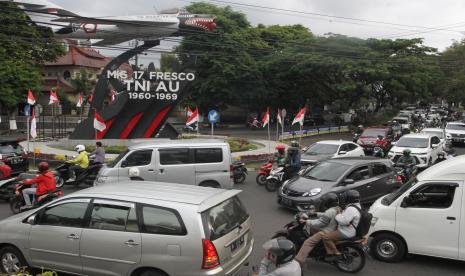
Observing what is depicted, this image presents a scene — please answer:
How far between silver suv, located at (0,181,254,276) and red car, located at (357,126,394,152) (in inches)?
808

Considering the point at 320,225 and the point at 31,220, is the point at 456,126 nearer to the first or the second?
the point at 320,225

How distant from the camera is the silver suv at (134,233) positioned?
5953 mm

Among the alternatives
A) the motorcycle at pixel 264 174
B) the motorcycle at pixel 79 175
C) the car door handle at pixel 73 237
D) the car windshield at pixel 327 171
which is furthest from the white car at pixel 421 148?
the car door handle at pixel 73 237

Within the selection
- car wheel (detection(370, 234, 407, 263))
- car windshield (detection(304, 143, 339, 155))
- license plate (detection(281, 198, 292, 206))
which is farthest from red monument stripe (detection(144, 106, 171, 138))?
car wheel (detection(370, 234, 407, 263))

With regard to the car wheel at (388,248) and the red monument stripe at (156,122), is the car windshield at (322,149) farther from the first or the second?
the car wheel at (388,248)

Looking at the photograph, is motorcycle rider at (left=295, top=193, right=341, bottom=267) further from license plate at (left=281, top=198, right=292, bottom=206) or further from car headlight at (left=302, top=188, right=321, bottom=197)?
license plate at (left=281, top=198, right=292, bottom=206)

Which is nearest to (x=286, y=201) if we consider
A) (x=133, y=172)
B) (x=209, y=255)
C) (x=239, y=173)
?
(x=133, y=172)

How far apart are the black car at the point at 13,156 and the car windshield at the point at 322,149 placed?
10.7 metres

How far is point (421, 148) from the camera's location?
67.7ft

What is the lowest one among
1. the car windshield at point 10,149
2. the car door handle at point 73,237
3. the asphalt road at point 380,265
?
the asphalt road at point 380,265

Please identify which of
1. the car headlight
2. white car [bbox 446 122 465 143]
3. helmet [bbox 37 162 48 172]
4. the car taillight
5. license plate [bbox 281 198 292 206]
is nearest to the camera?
the car taillight

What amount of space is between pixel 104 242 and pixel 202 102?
4108cm

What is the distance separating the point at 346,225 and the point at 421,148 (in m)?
14.9

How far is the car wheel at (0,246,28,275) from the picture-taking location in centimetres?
692
